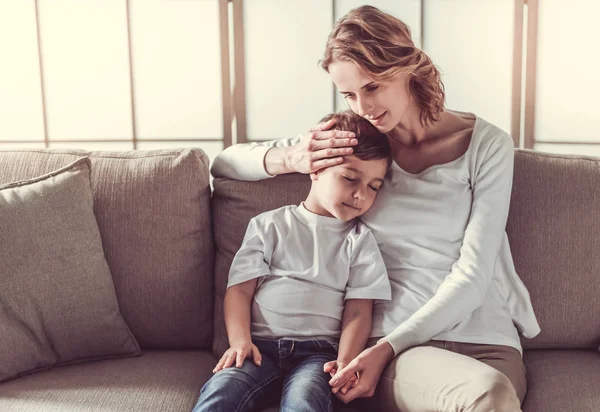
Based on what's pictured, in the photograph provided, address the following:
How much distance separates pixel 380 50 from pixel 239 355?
2.43 feet

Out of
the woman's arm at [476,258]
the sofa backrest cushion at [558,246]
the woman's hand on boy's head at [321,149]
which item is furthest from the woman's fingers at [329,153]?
the sofa backrest cushion at [558,246]

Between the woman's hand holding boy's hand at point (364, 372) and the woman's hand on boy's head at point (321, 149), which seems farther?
the woman's hand on boy's head at point (321, 149)

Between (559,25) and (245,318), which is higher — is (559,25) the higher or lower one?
the higher one

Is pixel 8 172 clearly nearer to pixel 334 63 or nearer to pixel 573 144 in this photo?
pixel 334 63

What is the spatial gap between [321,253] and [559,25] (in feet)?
5.72

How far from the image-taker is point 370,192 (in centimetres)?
154

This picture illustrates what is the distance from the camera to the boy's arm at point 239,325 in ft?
4.57

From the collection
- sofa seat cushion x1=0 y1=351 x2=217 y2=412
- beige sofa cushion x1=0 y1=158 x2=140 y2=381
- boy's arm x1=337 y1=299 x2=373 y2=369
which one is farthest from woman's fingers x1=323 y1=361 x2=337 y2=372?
beige sofa cushion x1=0 y1=158 x2=140 y2=381

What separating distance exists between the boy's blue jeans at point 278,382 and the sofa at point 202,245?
0.66 ft

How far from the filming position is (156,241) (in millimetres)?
1678

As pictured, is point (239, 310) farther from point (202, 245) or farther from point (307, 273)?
point (202, 245)

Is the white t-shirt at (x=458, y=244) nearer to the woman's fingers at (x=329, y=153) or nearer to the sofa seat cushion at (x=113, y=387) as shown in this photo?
the woman's fingers at (x=329, y=153)

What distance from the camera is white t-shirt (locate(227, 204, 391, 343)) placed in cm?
147

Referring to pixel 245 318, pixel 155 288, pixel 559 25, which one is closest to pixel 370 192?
pixel 245 318
